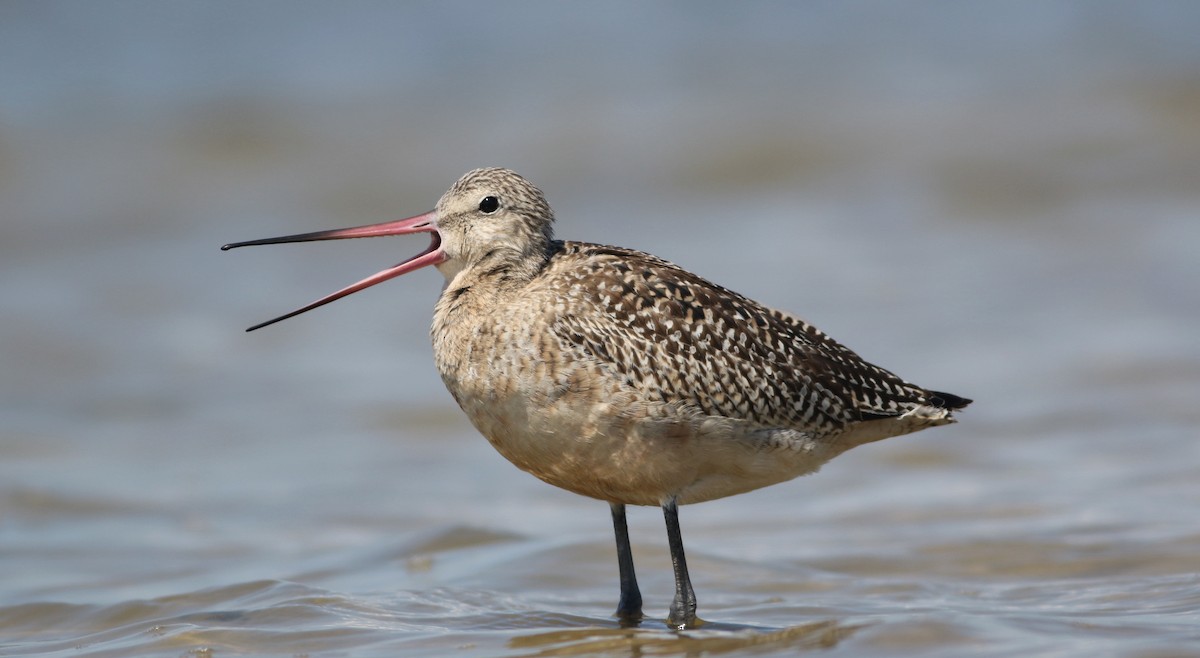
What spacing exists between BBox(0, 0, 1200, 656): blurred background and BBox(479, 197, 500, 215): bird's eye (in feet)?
5.99

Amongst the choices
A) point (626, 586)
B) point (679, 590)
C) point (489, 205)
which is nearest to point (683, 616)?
point (679, 590)

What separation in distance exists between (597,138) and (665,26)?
4377mm

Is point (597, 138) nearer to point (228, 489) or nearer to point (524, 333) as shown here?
point (228, 489)

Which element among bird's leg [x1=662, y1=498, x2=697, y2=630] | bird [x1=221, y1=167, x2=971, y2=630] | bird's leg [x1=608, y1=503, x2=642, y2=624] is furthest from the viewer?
bird's leg [x1=608, y1=503, x2=642, y2=624]

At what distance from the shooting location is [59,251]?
606 inches

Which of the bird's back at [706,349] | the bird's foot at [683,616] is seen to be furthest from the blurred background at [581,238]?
the bird's back at [706,349]

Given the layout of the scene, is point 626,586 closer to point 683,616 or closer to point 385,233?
point 683,616

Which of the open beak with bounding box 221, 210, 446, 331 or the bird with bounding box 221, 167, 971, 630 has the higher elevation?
the open beak with bounding box 221, 210, 446, 331

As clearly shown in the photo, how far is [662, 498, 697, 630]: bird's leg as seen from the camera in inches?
262

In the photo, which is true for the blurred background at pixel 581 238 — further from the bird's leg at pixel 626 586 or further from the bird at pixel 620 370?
the bird at pixel 620 370

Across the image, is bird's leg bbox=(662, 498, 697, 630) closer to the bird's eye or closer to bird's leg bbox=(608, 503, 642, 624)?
bird's leg bbox=(608, 503, 642, 624)

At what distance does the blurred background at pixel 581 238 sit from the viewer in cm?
751

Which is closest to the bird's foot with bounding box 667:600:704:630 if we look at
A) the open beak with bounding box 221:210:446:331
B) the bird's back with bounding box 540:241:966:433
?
the bird's back with bounding box 540:241:966:433

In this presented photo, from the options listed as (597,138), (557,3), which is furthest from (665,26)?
(597,138)
